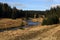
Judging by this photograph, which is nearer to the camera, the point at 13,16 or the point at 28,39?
the point at 28,39

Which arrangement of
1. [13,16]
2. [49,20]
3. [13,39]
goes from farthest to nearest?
1. [13,16]
2. [49,20]
3. [13,39]

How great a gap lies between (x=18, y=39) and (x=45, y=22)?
35307 mm

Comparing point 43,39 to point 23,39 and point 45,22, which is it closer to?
point 23,39

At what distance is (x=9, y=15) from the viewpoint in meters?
130

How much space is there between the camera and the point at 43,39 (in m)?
19.3

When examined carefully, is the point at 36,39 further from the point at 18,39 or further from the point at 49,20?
the point at 49,20

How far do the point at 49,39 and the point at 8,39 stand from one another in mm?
4296

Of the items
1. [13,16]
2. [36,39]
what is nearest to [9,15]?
[13,16]

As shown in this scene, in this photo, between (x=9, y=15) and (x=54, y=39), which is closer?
(x=54, y=39)

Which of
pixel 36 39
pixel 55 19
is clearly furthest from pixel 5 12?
pixel 36 39

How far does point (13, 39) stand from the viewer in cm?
1833

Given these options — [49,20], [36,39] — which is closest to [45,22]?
[49,20]

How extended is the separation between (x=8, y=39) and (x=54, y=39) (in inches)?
187

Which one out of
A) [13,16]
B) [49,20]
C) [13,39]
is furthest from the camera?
[13,16]
